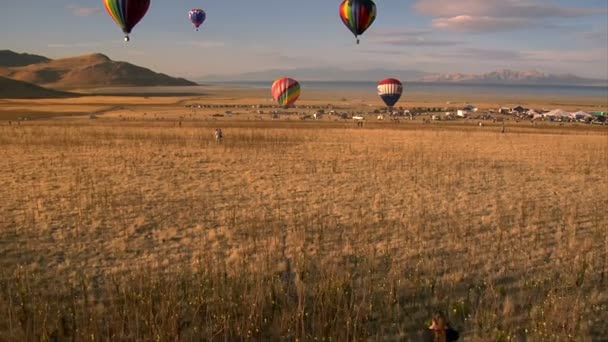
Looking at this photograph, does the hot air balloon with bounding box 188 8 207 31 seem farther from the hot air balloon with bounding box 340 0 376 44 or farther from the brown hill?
the brown hill

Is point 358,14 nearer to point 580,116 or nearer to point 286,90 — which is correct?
point 286,90

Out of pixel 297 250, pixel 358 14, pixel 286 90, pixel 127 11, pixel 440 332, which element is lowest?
pixel 297 250

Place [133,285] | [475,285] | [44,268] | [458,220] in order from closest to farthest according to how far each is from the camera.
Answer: [133,285] → [475,285] → [44,268] → [458,220]

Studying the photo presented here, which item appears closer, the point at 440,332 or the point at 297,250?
the point at 440,332

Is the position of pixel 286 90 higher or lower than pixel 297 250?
higher

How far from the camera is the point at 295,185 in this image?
17.2m

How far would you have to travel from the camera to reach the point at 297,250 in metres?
10.0

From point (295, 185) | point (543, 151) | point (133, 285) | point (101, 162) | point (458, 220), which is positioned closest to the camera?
point (133, 285)

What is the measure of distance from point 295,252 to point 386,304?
113 inches

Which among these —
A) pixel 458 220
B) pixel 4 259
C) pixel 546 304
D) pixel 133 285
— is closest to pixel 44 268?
pixel 4 259

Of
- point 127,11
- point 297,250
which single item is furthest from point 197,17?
point 297,250

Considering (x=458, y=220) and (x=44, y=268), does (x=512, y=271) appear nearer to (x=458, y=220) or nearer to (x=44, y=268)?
(x=458, y=220)

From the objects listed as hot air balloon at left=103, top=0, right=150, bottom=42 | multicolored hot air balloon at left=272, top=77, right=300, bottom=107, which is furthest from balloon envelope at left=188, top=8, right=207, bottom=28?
hot air balloon at left=103, top=0, right=150, bottom=42

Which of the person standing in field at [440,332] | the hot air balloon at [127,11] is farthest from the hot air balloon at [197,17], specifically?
the person standing in field at [440,332]
